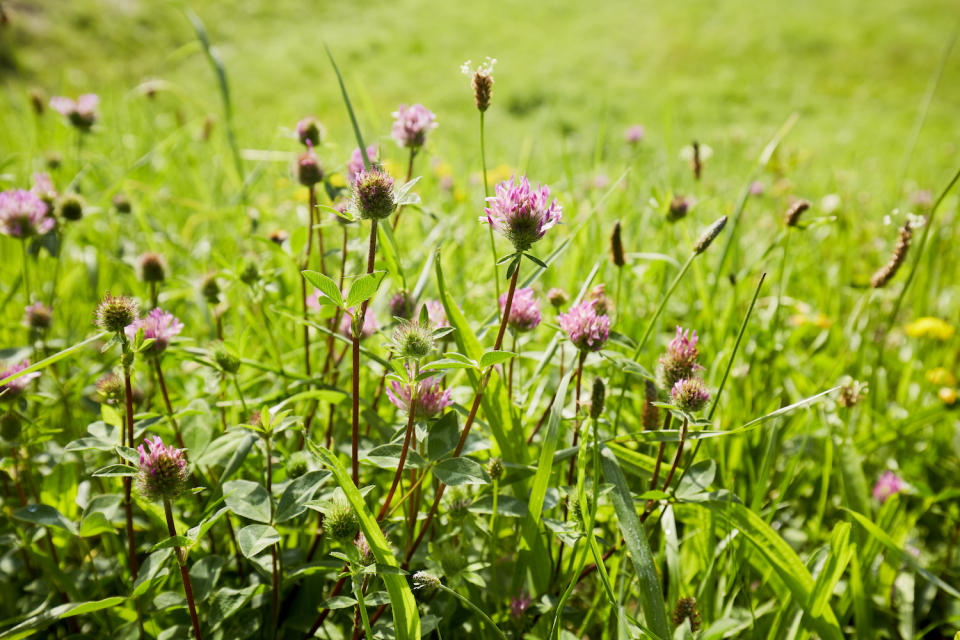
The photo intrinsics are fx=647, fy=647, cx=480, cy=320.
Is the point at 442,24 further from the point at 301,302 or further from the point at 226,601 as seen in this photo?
the point at 226,601

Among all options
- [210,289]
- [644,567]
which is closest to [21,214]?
[210,289]

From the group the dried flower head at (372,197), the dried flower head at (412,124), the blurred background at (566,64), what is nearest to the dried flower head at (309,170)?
the dried flower head at (412,124)

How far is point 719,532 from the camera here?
3.20ft

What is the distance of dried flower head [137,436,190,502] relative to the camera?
2.14 feet

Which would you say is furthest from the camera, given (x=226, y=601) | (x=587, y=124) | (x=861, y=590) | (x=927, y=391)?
(x=587, y=124)

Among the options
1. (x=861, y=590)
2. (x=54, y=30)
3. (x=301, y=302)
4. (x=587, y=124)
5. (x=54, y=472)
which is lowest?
(x=861, y=590)

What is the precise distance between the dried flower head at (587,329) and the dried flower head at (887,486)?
0.68 metres

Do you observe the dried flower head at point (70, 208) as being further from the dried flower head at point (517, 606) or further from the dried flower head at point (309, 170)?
the dried flower head at point (517, 606)

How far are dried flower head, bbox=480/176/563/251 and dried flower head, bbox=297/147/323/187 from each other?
0.48 metres

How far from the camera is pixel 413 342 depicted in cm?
67

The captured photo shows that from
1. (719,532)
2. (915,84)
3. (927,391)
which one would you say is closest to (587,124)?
(915,84)

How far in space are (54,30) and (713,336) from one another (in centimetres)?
804

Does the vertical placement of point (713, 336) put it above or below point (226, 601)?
above

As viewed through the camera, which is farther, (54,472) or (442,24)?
(442,24)
